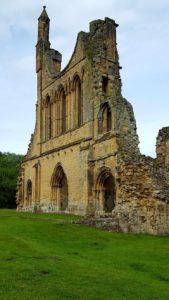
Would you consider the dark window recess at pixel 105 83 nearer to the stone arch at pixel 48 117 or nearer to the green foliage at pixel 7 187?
the stone arch at pixel 48 117

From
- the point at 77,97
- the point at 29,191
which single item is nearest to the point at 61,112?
the point at 77,97

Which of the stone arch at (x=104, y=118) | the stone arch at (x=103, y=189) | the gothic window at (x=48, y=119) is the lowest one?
the stone arch at (x=103, y=189)

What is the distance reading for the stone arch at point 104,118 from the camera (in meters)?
24.6

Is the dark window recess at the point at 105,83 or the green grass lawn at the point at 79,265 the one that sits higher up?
the dark window recess at the point at 105,83

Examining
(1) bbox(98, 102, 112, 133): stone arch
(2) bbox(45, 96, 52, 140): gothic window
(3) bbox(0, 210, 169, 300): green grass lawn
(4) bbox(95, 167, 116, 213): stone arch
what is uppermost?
(2) bbox(45, 96, 52, 140): gothic window

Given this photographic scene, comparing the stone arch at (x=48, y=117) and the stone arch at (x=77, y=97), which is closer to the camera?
the stone arch at (x=77, y=97)

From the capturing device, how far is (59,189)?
3072 cm

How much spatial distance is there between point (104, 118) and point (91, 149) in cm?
201

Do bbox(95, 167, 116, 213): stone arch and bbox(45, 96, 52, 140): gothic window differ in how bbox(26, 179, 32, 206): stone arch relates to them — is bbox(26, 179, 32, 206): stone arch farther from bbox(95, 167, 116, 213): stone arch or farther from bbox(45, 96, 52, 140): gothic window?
bbox(95, 167, 116, 213): stone arch

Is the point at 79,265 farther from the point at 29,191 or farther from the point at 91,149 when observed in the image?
the point at 29,191

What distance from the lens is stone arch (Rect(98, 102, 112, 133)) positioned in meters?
24.6

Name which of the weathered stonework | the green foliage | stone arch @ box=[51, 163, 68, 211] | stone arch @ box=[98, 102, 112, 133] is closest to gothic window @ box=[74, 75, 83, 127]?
the weathered stonework

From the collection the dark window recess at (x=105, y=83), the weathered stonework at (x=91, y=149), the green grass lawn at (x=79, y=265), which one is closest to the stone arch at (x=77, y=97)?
the weathered stonework at (x=91, y=149)

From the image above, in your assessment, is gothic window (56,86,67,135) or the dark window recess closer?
the dark window recess
